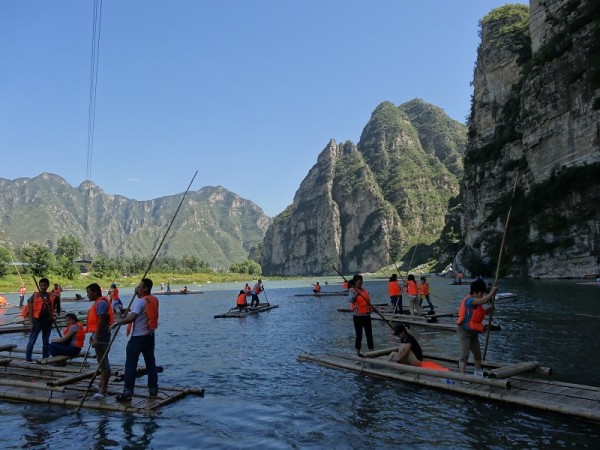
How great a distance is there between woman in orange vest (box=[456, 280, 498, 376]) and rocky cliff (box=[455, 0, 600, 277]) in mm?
60001

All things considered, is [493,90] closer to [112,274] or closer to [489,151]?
[489,151]

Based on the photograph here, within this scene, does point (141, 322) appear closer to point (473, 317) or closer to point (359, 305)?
point (359, 305)

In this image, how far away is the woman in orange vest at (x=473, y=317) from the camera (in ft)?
41.0

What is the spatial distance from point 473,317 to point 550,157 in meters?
68.7

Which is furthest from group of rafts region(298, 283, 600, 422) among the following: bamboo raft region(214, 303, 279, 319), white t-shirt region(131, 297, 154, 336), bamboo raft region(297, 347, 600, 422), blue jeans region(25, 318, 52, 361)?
bamboo raft region(214, 303, 279, 319)

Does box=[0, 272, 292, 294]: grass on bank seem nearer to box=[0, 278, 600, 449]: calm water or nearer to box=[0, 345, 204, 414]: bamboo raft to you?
box=[0, 345, 204, 414]: bamboo raft

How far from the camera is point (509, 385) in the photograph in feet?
37.7

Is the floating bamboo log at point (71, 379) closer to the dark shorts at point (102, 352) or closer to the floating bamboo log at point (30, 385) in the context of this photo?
the floating bamboo log at point (30, 385)

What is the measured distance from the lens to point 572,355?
16.7 m

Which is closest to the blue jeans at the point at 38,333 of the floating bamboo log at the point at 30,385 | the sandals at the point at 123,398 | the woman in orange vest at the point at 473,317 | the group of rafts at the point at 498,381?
the floating bamboo log at the point at 30,385

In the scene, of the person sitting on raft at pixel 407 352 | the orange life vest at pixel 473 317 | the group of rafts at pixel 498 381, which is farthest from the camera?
the person sitting on raft at pixel 407 352

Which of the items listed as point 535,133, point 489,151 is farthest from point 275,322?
point 489,151

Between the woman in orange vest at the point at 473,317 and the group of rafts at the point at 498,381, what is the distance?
68 cm

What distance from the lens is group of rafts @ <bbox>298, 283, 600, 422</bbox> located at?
10.3 meters
